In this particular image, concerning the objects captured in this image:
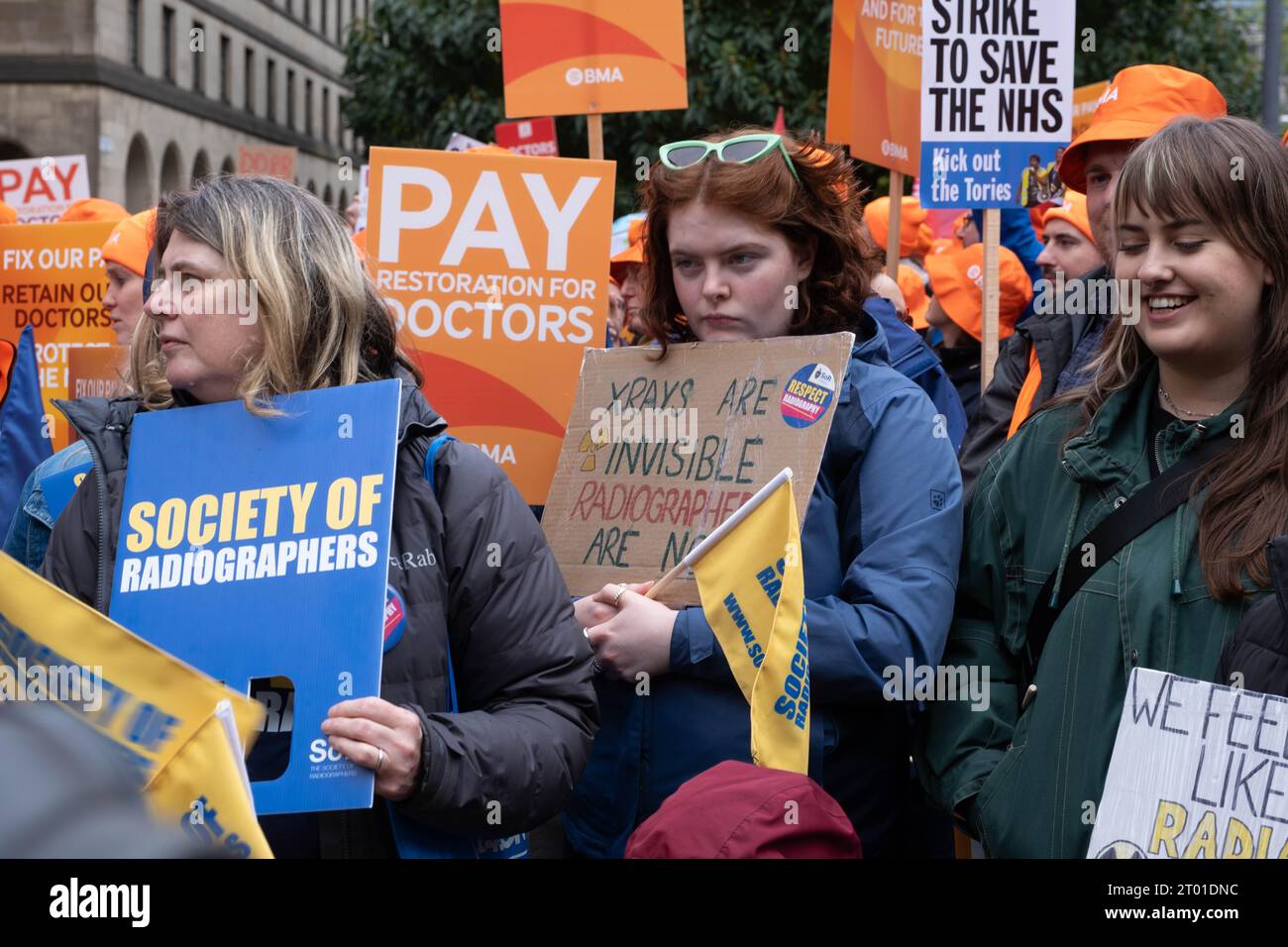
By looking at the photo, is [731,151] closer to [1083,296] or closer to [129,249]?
[1083,296]

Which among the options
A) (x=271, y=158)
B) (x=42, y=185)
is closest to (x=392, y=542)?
(x=42, y=185)

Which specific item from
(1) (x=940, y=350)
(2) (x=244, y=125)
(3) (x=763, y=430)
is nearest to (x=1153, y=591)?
(3) (x=763, y=430)

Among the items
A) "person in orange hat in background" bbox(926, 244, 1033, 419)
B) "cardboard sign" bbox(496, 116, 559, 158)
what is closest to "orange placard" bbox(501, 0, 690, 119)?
"person in orange hat in background" bbox(926, 244, 1033, 419)

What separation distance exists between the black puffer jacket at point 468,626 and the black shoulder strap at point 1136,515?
0.80 meters

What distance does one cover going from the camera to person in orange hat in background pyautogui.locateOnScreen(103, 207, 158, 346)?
18.1 feet

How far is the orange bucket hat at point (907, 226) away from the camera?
8227 millimetres

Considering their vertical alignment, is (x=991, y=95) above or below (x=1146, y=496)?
above

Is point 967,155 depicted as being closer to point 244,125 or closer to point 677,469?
point 677,469

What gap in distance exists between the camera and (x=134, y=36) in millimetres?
33344

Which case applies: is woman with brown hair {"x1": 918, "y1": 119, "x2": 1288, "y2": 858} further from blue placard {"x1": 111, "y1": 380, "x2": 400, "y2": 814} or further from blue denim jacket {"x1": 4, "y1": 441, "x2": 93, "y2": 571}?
blue denim jacket {"x1": 4, "y1": 441, "x2": 93, "y2": 571}

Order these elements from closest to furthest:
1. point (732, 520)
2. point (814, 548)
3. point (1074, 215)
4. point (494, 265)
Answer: point (732, 520) < point (814, 548) < point (494, 265) < point (1074, 215)

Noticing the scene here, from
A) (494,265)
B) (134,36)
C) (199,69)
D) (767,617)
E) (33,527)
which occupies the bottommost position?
(767,617)

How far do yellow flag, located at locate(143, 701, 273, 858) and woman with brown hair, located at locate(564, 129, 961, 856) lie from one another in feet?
3.59

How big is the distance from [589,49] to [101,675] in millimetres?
3292
